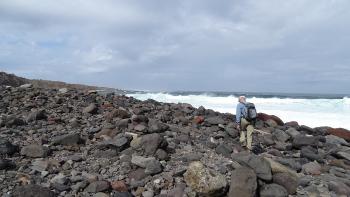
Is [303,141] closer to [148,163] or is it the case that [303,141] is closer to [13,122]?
[148,163]

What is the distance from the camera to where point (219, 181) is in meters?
6.25

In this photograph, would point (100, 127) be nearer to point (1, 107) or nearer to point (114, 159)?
point (114, 159)

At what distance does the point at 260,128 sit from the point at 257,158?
4.14 meters

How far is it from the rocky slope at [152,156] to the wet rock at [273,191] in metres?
0.02

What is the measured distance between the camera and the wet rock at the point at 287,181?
681cm

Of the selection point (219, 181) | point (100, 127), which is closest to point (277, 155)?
point (219, 181)

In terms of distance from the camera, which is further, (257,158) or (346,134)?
(346,134)

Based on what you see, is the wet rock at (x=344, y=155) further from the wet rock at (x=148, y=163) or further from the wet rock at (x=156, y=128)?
the wet rock at (x=148, y=163)

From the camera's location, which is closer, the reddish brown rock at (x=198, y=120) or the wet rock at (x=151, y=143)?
the wet rock at (x=151, y=143)

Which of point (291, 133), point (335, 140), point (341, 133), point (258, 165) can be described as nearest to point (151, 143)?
point (258, 165)

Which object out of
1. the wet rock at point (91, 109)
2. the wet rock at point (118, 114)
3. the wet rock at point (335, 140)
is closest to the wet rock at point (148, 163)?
the wet rock at point (118, 114)

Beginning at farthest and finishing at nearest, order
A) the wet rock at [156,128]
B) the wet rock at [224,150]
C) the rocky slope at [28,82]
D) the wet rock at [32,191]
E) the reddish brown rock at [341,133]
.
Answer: the rocky slope at [28,82], the reddish brown rock at [341,133], the wet rock at [156,128], the wet rock at [224,150], the wet rock at [32,191]

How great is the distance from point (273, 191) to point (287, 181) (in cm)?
45

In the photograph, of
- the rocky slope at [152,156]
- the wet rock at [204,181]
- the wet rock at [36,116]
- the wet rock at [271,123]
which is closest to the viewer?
the wet rock at [204,181]
